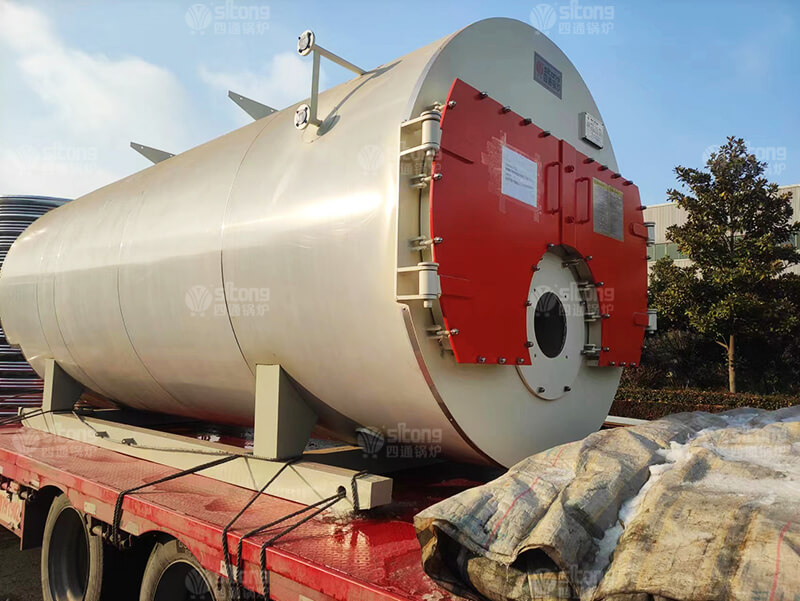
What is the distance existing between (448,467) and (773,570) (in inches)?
95.9

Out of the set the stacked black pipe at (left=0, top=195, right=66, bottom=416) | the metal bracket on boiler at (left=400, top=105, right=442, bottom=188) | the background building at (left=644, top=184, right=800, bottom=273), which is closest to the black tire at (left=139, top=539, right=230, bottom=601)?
the metal bracket on boiler at (left=400, top=105, right=442, bottom=188)

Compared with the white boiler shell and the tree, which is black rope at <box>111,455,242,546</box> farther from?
the tree

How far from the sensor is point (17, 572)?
536 centimetres

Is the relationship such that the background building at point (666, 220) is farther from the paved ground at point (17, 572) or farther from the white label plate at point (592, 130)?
the paved ground at point (17, 572)

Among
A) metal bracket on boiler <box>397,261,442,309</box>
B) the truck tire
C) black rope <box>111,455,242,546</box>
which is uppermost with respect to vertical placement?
metal bracket on boiler <box>397,261,442,309</box>

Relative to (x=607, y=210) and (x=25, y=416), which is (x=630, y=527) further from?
(x=25, y=416)

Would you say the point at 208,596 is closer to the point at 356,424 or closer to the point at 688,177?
the point at 356,424

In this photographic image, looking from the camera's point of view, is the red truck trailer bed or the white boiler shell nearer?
the red truck trailer bed

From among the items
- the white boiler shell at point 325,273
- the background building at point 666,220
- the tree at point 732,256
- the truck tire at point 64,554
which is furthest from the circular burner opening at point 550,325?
the background building at point 666,220

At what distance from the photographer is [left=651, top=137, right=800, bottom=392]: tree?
13.0 m

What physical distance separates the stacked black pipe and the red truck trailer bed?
3.13 metres

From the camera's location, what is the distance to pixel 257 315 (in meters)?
3.28

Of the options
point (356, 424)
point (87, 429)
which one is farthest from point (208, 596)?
point (87, 429)

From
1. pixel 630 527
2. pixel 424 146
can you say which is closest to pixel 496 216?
pixel 424 146
